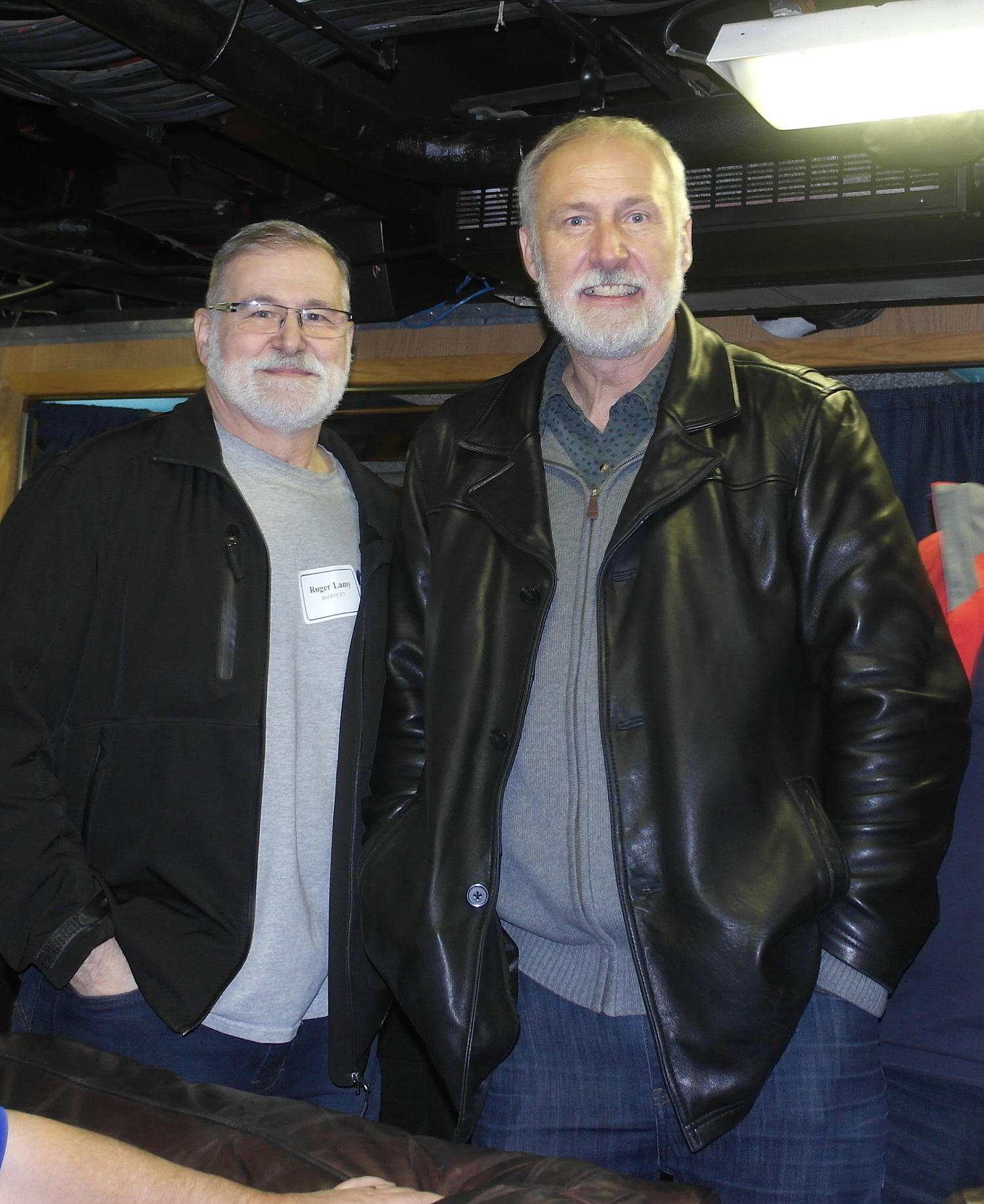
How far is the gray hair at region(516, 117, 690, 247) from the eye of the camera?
6.06 feet

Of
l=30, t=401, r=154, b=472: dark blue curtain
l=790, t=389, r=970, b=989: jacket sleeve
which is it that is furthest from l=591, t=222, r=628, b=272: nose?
l=30, t=401, r=154, b=472: dark blue curtain

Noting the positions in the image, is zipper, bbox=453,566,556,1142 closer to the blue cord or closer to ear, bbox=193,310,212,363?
ear, bbox=193,310,212,363

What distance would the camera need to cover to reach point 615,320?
1.76 metres

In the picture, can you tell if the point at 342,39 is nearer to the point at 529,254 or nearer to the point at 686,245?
the point at 529,254

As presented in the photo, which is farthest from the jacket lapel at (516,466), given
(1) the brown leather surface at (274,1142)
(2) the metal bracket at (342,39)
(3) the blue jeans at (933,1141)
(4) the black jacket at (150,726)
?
(2) the metal bracket at (342,39)

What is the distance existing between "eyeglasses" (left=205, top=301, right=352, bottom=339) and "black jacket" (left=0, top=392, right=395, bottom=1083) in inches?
10.0

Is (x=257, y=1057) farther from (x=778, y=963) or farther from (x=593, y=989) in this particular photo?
(x=778, y=963)

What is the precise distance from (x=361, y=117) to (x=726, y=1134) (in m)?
2.23

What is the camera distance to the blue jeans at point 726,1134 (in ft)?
4.79

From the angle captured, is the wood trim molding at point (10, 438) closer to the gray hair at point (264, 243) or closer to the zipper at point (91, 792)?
the gray hair at point (264, 243)

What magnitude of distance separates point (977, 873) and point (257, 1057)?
1.08 meters

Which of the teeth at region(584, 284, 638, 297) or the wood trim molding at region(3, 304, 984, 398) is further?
the wood trim molding at region(3, 304, 984, 398)

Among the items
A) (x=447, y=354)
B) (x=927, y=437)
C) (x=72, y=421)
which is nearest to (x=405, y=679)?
(x=927, y=437)

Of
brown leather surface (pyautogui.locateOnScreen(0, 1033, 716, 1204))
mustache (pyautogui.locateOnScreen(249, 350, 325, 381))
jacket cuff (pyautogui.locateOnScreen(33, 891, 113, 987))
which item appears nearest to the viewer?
brown leather surface (pyautogui.locateOnScreen(0, 1033, 716, 1204))
